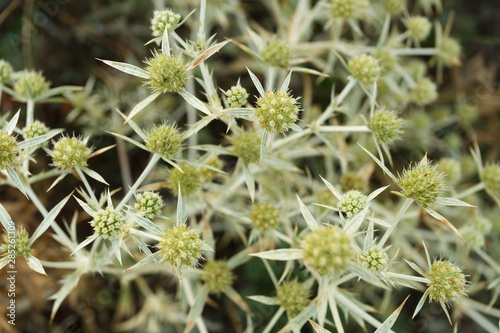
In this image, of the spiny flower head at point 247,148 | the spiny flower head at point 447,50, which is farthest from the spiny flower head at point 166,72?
the spiny flower head at point 447,50

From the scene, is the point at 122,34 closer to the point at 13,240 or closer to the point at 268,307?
the point at 13,240

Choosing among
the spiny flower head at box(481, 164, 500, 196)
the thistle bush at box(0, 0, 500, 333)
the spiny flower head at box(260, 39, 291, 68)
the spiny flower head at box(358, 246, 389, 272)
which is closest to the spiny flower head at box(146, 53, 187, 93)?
the thistle bush at box(0, 0, 500, 333)

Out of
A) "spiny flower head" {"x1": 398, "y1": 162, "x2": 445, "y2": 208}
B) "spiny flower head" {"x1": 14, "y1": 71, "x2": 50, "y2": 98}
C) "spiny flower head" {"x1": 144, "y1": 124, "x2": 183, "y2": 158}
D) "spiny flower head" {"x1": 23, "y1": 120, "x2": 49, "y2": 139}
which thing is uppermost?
"spiny flower head" {"x1": 14, "y1": 71, "x2": 50, "y2": 98}

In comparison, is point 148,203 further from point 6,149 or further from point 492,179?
point 492,179

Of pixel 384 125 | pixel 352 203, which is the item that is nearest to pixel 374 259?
pixel 352 203

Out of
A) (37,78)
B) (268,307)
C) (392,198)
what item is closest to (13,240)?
(37,78)

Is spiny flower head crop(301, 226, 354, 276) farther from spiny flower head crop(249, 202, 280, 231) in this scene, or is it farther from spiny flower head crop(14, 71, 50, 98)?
spiny flower head crop(14, 71, 50, 98)
